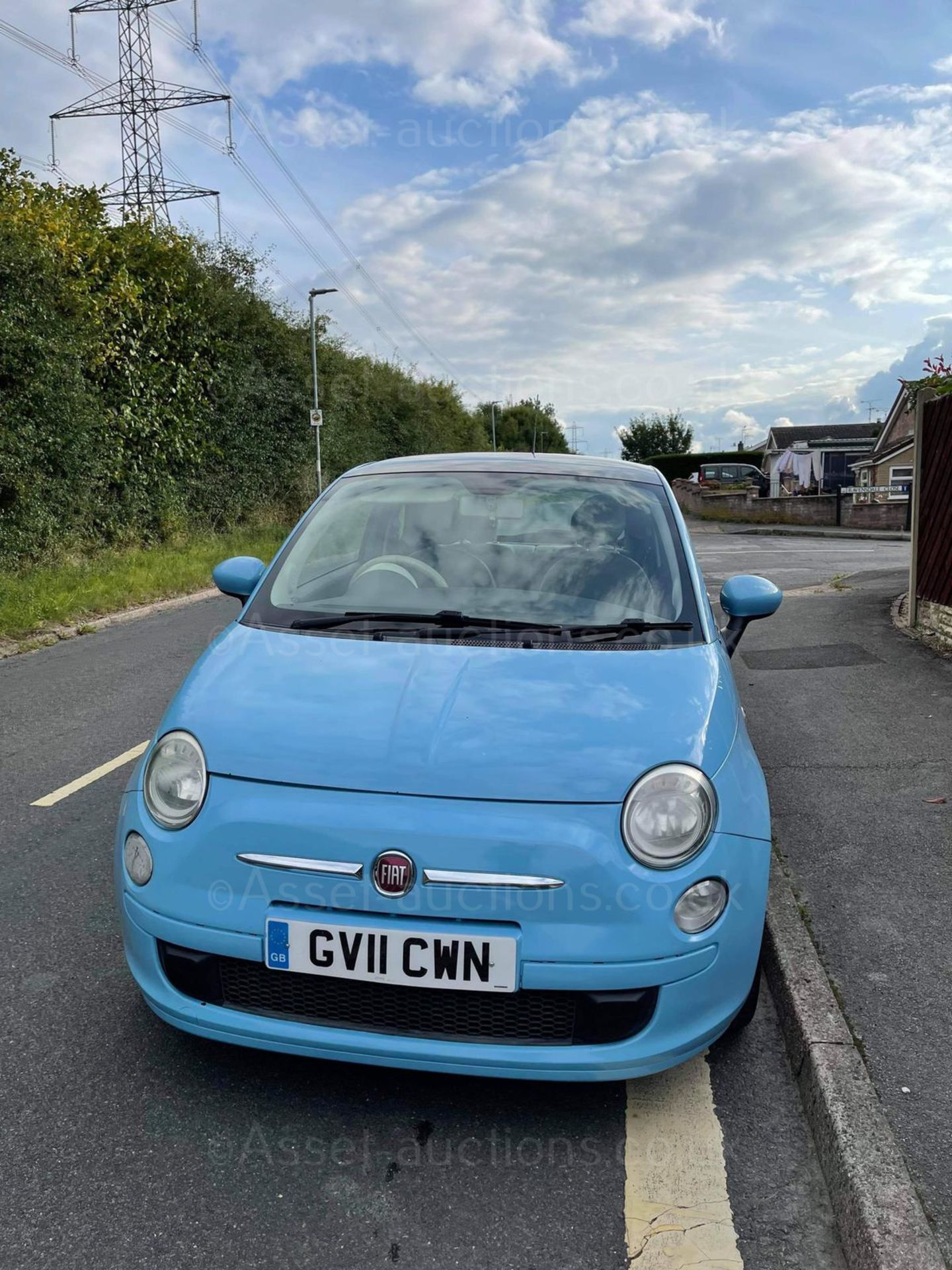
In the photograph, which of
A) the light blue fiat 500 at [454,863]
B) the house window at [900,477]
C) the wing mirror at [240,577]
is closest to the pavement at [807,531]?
the house window at [900,477]

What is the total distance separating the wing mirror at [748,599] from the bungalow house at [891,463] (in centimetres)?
3584

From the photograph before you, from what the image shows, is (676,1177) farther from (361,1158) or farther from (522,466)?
(522,466)

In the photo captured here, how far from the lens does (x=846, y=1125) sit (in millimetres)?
2301

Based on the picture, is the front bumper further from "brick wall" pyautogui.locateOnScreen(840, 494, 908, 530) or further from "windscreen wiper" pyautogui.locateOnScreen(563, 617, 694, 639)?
"brick wall" pyautogui.locateOnScreen(840, 494, 908, 530)

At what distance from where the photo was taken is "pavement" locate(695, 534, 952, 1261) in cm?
254

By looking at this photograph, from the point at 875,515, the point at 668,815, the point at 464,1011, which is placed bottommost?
the point at 875,515

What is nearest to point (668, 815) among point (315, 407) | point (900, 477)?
point (315, 407)

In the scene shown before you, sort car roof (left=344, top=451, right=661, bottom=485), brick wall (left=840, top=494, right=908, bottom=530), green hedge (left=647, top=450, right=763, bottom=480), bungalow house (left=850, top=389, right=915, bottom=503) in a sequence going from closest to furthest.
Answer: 1. car roof (left=344, top=451, right=661, bottom=485)
2. brick wall (left=840, top=494, right=908, bottom=530)
3. bungalow house (left=850, top=389, right=915, bottom=503)
4. green hedge (left=647, top=450, right=763, bottom=480)

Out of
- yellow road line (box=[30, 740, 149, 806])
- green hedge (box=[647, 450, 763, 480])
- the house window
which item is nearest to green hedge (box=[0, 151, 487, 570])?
yellow road line (box=[30, 740, 149, 806])

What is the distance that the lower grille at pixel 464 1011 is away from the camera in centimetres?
227

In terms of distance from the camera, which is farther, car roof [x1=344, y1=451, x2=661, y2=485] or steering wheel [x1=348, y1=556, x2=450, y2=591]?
car roof [x1=344, y1=451, x2=661, y2=485]

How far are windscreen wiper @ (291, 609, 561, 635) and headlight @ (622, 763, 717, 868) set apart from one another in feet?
2.61

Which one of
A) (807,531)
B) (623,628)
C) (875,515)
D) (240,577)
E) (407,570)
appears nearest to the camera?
(623,628)

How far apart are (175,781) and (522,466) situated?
214 cm
